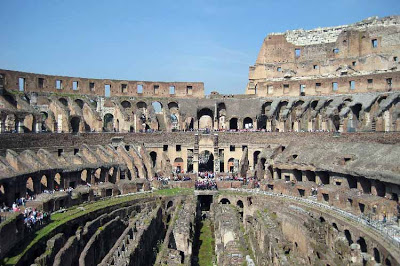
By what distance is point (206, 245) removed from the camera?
28.8m

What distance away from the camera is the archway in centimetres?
5079

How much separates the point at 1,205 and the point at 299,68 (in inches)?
1548

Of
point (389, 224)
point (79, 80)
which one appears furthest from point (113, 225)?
point (79, 80)

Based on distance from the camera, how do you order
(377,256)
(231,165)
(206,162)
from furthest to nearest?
(206,162) < (231,165) < (377,256)

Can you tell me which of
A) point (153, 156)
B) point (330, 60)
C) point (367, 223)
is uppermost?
point (330, 60)

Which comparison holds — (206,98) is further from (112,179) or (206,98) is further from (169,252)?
(169,252)

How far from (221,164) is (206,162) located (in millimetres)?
3616

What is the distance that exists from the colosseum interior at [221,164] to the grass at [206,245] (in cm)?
12

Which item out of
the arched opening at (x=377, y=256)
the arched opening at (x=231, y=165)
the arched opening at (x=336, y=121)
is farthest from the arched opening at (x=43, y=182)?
the arched opening at (x=336, y=121)

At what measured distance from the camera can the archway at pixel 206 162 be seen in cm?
5079

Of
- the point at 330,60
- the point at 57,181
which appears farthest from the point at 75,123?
the point at 330,60

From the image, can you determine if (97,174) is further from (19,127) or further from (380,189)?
(380,189)

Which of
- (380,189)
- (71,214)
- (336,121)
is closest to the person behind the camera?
(71,214)

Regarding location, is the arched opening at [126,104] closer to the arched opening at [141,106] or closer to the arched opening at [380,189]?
the arched opening at [141,106]
